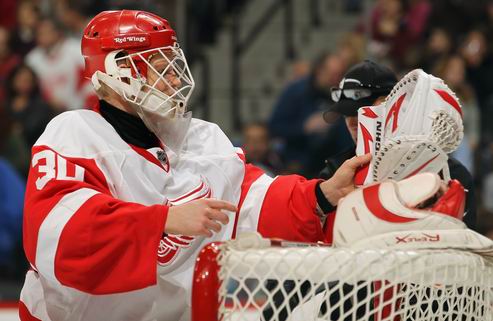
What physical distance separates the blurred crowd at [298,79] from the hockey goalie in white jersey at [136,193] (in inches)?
118

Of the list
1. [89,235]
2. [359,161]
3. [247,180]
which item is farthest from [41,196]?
[359,161]

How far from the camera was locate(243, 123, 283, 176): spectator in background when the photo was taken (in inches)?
257

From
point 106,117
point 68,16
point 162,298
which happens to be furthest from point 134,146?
point 68,16

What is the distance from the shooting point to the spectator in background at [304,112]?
696cm

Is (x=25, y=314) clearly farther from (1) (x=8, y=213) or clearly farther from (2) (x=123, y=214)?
(1) (x=8, y=213)

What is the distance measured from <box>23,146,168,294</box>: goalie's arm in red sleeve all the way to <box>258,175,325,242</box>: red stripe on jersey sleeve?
1.69 ft

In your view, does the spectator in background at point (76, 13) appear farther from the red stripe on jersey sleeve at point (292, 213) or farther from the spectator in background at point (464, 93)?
the red stripe on jersey sleeve at point (292, 213)

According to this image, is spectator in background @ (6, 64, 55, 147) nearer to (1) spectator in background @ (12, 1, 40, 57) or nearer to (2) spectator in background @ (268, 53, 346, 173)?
(1) spectator in background @ (12, 1, 40, 57)

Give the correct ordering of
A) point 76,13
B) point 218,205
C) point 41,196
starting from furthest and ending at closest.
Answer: point 76,13 → point 41,196 → point 218,205


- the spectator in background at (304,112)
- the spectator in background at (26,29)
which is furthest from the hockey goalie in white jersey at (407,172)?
the spectator in background at (26,29)

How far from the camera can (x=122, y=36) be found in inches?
122

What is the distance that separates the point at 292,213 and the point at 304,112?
397 cm

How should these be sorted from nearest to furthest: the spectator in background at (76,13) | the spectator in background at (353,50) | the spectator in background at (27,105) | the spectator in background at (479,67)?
the spectator in background at (27,105)
the spectator in background at (353,50)
the spectator in background at (479,67)
the spectator in background at (76,13)

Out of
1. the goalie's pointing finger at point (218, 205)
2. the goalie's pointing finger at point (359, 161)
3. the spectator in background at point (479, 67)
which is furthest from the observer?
the spectator in background at point (479, 67)
